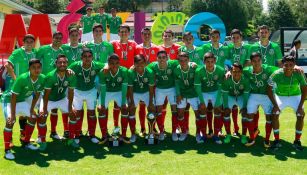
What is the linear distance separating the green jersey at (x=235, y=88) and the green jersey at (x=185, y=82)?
23.2 inches

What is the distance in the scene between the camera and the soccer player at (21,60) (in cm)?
712

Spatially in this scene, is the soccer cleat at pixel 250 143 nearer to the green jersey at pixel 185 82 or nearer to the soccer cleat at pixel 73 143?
the green jersey at pixel 185 82

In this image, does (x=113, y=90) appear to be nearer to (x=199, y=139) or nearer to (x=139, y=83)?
(x=139, y=83)

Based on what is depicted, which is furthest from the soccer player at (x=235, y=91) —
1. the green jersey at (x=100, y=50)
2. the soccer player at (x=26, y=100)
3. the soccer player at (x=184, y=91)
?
the soccer player at (x=26, y=100)

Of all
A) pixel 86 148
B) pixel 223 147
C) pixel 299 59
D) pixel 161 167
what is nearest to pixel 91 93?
pixel 86 148

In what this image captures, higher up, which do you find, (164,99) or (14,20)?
(14,20)

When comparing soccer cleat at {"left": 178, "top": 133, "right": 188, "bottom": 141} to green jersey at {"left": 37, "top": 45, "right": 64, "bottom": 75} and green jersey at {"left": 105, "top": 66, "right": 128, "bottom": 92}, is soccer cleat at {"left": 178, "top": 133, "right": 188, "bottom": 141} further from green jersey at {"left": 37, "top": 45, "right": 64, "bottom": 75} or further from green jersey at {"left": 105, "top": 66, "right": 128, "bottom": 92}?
green jersey at {"left": 37, "top": 45, "right": 64, "bottom": 75}

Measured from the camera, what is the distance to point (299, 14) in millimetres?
47750

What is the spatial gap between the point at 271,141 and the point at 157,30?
8311 mm

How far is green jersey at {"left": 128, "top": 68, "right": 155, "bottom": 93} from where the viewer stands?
7.04 m

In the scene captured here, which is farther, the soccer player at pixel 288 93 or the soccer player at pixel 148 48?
the soccer player at pixel 148 48

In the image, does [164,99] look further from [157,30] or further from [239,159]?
Answer: [157,30]

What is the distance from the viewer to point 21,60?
7.23m

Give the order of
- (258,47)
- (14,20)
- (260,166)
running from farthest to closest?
1. (14,20)
2. (258,47)
3. (260,166)
